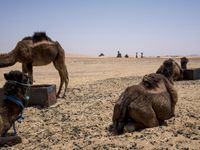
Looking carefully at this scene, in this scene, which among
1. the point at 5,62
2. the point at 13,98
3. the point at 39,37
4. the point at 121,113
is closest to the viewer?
the point at 13,98

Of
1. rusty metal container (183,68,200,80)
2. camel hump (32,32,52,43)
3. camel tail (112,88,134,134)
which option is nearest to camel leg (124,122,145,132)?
camel tail (112,88,134,134)

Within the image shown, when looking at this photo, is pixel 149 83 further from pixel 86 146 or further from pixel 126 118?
pixel 86 146

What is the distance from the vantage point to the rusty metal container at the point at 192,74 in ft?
54.4

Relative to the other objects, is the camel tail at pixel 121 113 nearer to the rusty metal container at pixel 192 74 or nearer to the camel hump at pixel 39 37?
the camel hump at pixel 39 37

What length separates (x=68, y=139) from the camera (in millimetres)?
7590

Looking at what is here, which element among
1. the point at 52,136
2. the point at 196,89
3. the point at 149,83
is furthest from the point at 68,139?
the point at 196,89

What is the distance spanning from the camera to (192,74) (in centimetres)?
1661

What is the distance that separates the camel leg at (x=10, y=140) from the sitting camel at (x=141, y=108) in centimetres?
192

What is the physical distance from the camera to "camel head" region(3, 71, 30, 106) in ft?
17.3

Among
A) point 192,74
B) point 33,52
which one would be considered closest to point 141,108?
point 33,52

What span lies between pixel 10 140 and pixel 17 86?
2.46 meters

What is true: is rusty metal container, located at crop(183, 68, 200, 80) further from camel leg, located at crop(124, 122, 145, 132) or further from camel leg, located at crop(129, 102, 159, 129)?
camel leg, located at crop(124, 122, 145, 132)

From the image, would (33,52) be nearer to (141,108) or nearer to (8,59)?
(8,59)

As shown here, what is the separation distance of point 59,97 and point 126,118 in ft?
17.8
